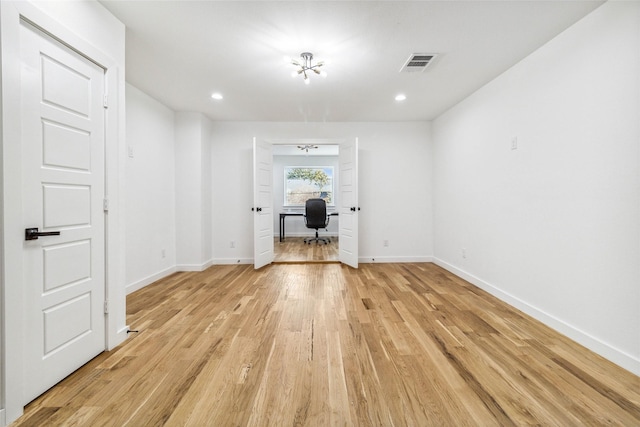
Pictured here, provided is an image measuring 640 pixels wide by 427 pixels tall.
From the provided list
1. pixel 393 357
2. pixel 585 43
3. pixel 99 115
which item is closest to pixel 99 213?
pixel 99 115

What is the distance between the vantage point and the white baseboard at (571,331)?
1.66m

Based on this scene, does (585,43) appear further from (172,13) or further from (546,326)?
(172,13)

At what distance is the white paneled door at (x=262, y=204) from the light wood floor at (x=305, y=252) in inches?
17.9

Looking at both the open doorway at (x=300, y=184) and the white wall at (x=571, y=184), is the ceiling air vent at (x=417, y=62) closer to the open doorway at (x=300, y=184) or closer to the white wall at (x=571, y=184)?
the white wall at (x=571, y=184)

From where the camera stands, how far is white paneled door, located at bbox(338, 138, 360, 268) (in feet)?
14.1

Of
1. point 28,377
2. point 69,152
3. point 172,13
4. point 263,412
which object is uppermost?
point 172,13

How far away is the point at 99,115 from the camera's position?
5.95 feet

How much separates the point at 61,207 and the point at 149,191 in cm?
211

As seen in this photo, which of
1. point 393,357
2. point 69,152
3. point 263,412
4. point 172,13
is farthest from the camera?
point 172,13

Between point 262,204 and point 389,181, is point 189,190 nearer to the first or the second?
point 262,204

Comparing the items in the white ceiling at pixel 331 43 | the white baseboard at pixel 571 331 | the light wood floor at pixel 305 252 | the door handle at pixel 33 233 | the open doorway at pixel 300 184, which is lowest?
the white baseboard at pixel 571 331

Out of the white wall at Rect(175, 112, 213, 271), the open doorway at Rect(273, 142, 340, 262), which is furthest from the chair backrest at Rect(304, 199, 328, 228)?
the white wall at Rect(175, 112, 213, 271)

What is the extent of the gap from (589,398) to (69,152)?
3.22 m

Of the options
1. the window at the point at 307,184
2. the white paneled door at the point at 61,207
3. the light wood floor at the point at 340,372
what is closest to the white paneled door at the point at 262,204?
the light wood floor at the point at 340,372
